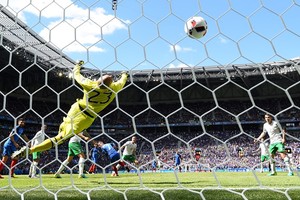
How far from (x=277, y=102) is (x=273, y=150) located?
70.3 feet

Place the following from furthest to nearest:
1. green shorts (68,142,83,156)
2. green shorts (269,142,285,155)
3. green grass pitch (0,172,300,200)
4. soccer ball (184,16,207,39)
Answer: green shorts (269,142,285,155) < green shorts (68,142,83,156) < soccer ball (184,16,207,39) < green grass pitch (0,172,300,200)

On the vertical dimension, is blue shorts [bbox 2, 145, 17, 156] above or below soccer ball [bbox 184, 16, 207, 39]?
below

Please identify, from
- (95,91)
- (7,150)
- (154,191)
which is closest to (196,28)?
(95,91)

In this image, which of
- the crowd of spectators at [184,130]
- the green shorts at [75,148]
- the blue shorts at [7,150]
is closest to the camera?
the green shorts at [75,148]

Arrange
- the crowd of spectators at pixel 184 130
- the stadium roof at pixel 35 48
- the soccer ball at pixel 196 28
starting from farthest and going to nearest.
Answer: the crowd of spectators at pixel 184 130 < the stadium roof at pixel 35 48 < the soccer ball at pixel 196 28

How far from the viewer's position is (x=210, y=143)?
2167cm

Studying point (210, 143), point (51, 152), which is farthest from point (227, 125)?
point (51, 152)

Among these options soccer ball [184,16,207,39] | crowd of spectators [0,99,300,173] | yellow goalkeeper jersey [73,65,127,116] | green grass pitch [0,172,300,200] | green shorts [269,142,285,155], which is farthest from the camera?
crowd of spectators [0,99,300,173]

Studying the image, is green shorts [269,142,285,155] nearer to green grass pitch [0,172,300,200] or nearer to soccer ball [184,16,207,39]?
green grass pitch [0,172,300,200]

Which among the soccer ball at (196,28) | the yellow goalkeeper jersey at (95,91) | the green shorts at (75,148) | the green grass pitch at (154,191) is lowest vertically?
the green grass pitch at (154,191)

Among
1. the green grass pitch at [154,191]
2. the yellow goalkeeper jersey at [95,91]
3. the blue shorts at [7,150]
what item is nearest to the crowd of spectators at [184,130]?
the blue shorts at [7,150]

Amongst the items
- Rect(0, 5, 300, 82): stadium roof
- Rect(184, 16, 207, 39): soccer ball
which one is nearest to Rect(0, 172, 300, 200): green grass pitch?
Rect(0, 5, 300, 82): stadium roof

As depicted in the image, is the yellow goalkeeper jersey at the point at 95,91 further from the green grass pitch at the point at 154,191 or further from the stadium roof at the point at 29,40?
the green grass pitch at the point at 154,191

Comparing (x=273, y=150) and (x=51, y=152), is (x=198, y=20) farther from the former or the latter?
(x=51, y=152)
